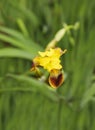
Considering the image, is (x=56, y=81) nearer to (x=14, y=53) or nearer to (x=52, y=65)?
(x=52, y=65)

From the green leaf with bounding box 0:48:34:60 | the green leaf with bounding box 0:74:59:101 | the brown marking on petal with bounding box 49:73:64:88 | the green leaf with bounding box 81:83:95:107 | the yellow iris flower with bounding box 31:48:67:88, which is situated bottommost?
the brown marking on petal with bounding box 49:73:64:88

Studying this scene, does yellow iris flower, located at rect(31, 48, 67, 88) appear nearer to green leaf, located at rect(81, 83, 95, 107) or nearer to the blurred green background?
the blurred green background

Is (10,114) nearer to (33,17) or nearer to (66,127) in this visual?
(66,127)

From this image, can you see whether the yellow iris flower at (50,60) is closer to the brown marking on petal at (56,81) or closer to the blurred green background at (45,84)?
the brown marking on petal at (56,81)

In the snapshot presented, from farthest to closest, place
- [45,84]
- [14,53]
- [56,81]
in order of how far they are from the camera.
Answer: [14,53], [45,84], [56,81]

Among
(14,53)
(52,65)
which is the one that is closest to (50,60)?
(52,65)

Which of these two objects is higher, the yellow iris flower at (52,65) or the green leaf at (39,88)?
the green leaf at (39,88)

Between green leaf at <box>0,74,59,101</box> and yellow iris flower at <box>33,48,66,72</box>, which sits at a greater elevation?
green leaf at <box>0,74,59,101</box>

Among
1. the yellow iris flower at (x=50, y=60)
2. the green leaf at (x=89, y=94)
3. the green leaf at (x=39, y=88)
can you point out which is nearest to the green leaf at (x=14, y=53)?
the green leaf at (x=39, y=88)

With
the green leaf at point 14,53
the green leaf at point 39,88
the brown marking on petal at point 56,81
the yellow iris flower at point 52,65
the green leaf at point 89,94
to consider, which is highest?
the green leaf at point 14,53

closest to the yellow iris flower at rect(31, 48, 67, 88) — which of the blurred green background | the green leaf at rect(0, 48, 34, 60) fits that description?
the blurred green background
